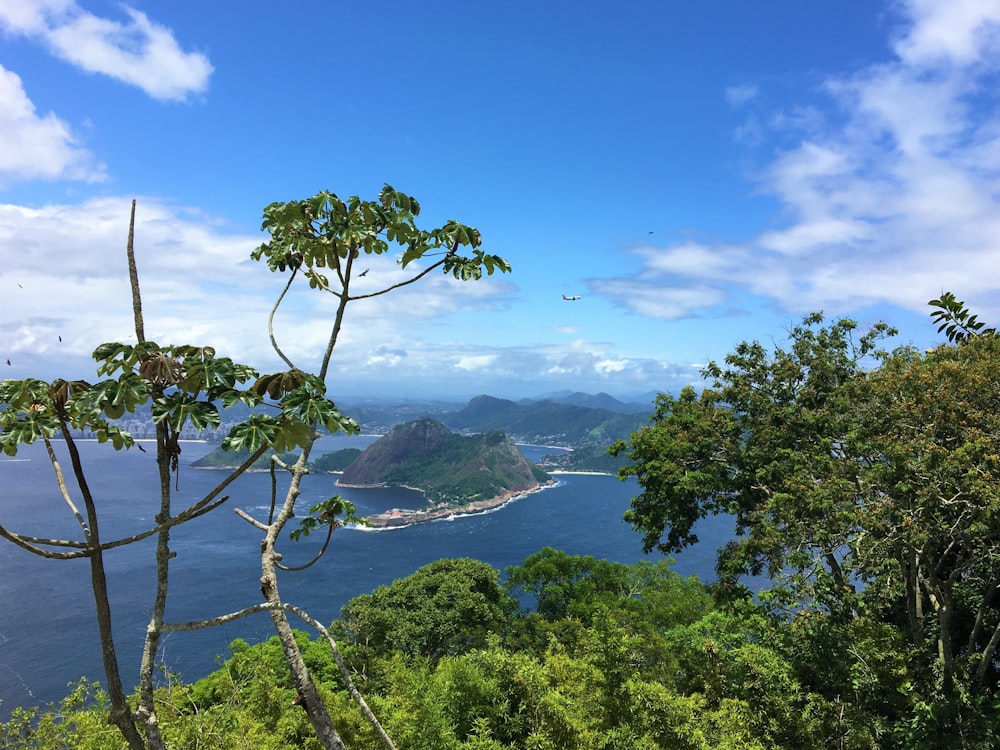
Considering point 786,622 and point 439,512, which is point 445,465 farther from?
point 786,622

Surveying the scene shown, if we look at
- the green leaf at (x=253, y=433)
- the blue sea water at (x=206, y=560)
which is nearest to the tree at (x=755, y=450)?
the green leaf at (x=253, y=433)

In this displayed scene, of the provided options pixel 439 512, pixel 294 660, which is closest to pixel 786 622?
pixel 294 660

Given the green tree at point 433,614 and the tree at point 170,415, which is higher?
the tree at point 170,415

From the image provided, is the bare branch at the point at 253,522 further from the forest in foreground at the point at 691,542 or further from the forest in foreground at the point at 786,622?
the forest in foreground at the point at 786,622

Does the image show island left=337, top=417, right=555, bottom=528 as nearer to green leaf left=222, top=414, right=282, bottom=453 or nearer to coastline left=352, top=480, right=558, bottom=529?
coastline left=352, top=480, right=558, bottom=529

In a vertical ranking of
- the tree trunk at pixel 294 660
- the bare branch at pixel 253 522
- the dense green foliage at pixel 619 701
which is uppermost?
the bare branch at pixel 253 522

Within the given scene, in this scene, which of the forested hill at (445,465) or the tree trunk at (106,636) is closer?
the tree trunk at (106,636)

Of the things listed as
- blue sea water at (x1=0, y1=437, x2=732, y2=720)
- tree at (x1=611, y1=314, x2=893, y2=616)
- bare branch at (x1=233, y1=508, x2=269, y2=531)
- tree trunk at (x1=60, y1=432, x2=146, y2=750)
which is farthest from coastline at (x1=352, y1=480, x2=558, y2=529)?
tree trunk at (x1=60, y1=432, x2=146, y2=750)
